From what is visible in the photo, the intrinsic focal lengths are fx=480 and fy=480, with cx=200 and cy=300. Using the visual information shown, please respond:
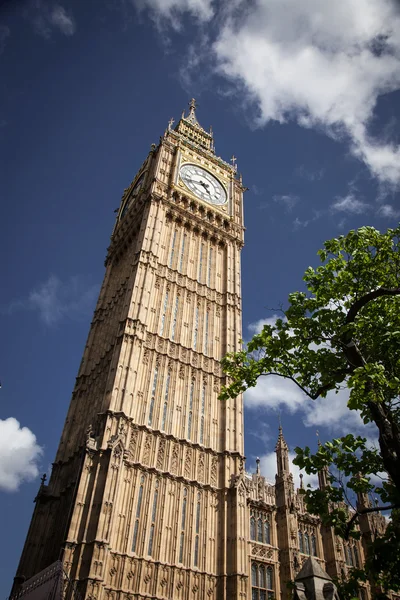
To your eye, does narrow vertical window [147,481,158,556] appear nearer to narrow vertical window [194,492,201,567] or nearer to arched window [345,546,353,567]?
narrow vertical window [194,492,201,567]

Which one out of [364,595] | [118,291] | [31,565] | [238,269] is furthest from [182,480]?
[238,269]

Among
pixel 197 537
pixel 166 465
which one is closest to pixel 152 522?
pixel 197 537

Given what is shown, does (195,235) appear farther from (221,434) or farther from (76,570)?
(76,570)

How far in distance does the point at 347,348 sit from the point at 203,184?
129ft

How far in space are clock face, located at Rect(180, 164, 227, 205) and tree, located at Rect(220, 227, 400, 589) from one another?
34327 mm

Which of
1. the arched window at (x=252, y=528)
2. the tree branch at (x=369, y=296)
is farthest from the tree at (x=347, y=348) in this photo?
the arched window at (x=252, y=528)

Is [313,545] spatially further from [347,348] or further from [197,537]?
[347,348]

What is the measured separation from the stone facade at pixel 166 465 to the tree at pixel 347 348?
14315 mm

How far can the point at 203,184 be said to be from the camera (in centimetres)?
4875

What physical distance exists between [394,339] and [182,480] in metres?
19.8

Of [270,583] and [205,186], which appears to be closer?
[270,583]

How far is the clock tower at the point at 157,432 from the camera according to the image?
Answer: 2433 cm

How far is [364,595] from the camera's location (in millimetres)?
31719

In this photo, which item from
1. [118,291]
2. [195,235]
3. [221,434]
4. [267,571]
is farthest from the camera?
[195,235]
